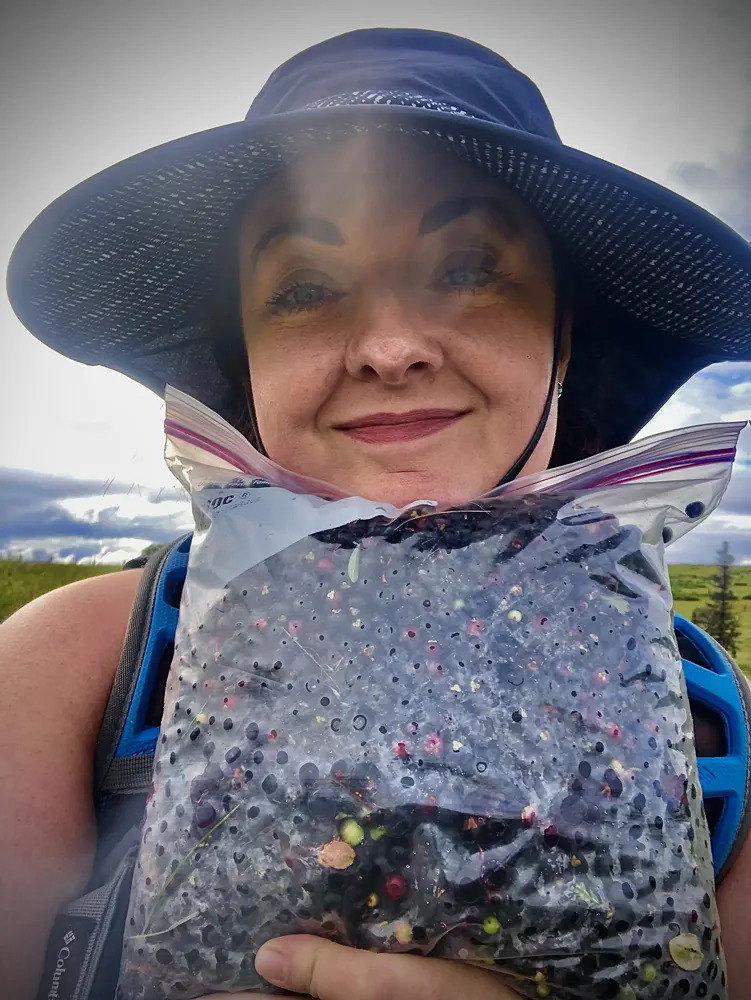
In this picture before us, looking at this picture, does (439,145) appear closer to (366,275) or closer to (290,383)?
(366,275)

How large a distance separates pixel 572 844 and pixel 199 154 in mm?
788

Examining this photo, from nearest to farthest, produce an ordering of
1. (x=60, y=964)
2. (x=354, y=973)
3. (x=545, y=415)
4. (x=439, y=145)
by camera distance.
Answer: (x=354, y=973)
(x=60, y=964)
(x=439, y=145)
(x=545, y=415)

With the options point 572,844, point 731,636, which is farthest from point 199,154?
point 731,636

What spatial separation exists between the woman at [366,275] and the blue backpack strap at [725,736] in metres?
0.05

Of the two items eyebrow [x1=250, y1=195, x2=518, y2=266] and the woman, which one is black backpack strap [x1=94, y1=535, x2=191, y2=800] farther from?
eyebrow [x1=250, y1=195, x2=518, y2=266]

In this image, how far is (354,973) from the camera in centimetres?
42

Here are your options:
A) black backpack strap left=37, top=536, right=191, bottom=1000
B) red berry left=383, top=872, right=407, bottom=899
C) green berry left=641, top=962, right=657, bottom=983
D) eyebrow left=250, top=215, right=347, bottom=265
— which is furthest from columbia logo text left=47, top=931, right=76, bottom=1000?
eyebrow left=250, top=215, right=347, bottom=265

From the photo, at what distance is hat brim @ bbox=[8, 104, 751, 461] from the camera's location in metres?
0.67

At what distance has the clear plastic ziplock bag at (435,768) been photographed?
0.43 m

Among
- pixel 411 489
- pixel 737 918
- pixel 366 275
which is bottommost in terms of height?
pixel 737 918

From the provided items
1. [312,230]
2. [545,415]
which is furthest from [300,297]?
[545,415]

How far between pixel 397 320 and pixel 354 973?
1.97 feet

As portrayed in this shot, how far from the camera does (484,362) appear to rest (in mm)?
724

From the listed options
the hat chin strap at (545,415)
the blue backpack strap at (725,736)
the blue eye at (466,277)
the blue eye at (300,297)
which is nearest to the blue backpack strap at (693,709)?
the blue backpack strap at (725,736)
